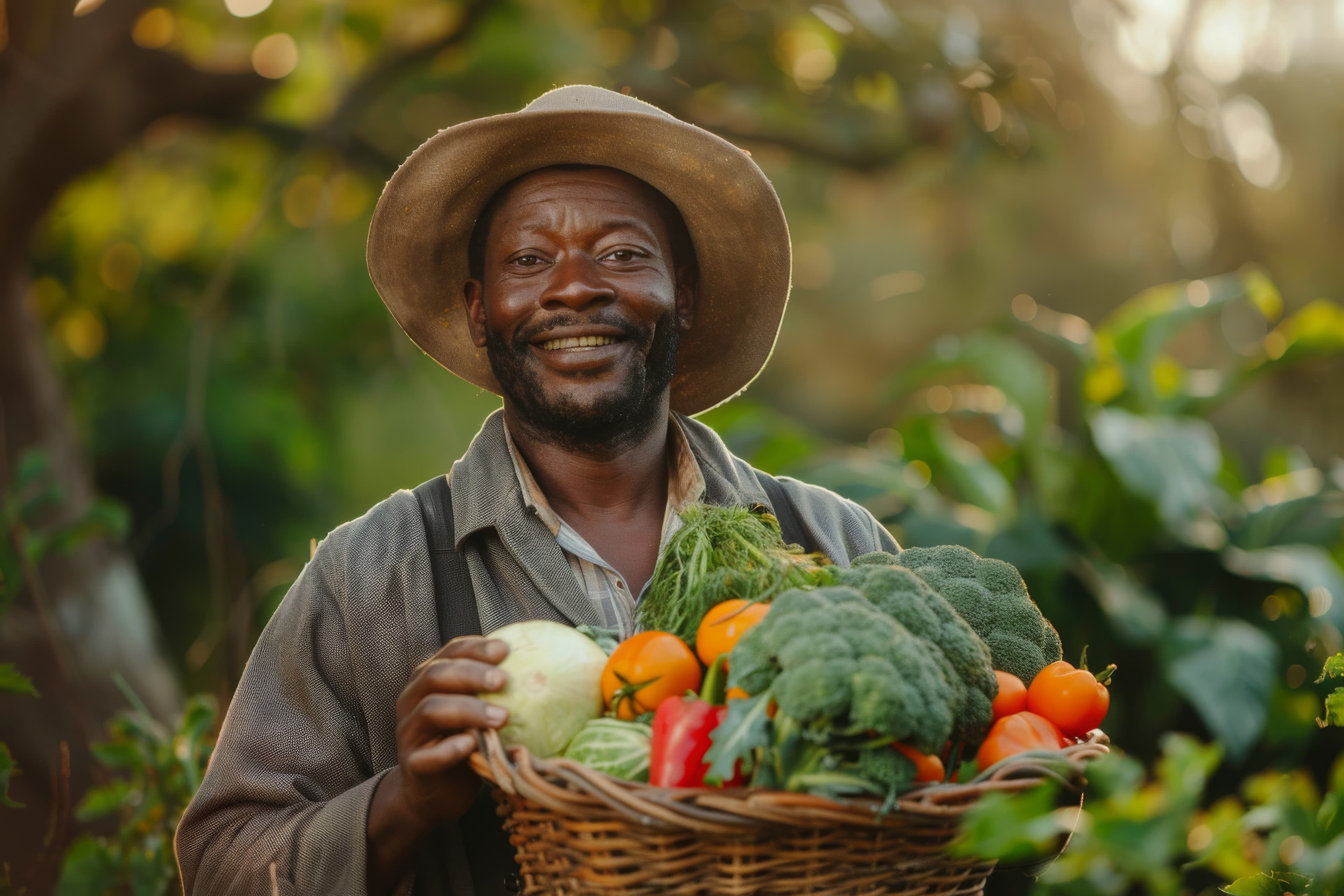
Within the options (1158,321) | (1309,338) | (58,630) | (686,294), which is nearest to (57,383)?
(58,630)

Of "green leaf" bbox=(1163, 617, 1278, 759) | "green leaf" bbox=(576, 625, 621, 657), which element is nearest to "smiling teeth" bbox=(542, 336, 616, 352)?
"green leaf" bbox=(576, 625, 621, 657)

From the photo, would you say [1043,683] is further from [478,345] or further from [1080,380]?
[1080,380]

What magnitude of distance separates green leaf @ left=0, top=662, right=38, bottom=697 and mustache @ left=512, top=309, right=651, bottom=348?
3.96 feet

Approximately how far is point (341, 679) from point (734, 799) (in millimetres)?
960

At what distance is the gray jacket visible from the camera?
1918mm

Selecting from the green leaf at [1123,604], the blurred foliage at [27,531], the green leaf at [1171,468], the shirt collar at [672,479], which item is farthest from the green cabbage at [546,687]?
the green leaf at [1171,468]

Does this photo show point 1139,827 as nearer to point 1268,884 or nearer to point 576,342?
point 1268,884

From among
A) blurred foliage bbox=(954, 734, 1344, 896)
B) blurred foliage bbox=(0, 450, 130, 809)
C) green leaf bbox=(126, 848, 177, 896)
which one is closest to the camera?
blurred foliage bbox=(954, 734, 1344, 896)

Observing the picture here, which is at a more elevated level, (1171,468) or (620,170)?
(620,170)

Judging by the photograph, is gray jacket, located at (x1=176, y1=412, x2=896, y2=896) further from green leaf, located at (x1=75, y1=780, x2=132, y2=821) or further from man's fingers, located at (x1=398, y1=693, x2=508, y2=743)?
green leaf, located at (x1=75, y1=780, x2=132, y2=821)

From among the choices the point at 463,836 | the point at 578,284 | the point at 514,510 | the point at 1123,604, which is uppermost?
the point at 578,284

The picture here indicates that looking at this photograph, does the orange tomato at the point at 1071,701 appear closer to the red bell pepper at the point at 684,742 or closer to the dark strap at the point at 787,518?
the red bell pepper at the point at 684,742

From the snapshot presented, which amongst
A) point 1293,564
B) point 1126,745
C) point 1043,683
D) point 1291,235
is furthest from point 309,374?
point 1291,235

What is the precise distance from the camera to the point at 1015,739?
64.8 inches
